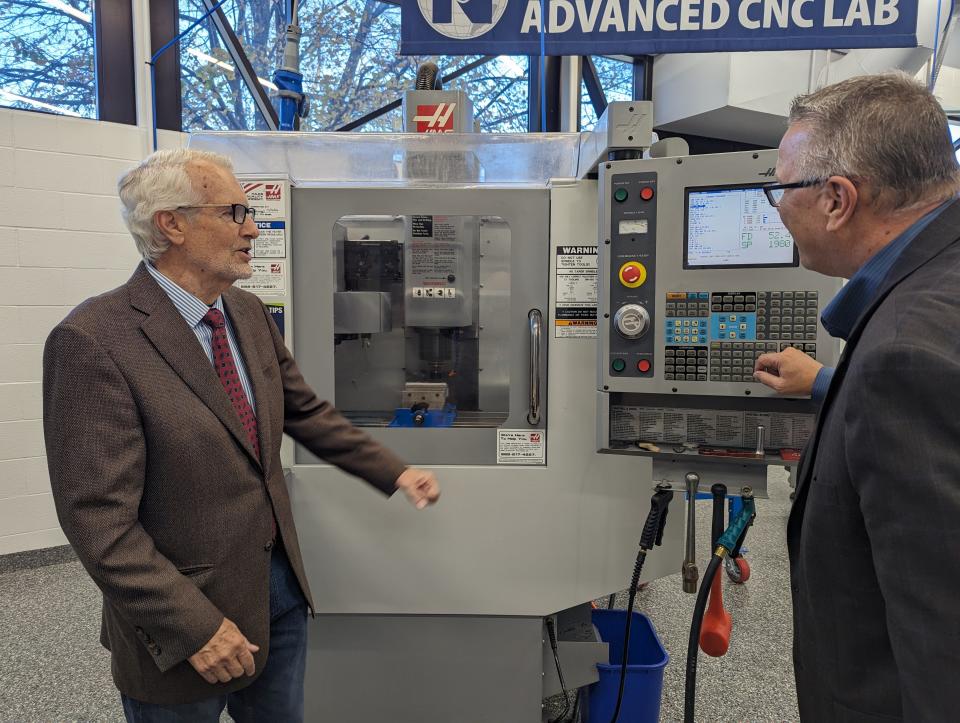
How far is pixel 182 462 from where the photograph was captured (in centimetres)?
104

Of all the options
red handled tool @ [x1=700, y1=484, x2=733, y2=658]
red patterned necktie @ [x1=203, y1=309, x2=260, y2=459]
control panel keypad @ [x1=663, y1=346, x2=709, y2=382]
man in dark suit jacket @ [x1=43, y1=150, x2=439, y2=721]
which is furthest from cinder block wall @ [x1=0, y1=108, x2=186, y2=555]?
red handled tool @ [x1=700, y1=484, x2=733, y2=658]

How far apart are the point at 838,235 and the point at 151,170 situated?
112 cm

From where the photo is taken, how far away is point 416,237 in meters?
1.82

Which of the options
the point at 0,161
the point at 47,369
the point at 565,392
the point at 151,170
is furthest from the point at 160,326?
the point at 0,161

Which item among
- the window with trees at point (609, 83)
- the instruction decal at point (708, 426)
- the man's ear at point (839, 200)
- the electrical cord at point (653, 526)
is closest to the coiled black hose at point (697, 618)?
the electrical cord at point (653, 526)

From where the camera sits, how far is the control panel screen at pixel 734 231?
4.68ft

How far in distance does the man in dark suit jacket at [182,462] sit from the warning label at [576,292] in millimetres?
734

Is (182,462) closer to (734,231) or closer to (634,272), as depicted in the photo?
(634,272)

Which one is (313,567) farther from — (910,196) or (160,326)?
(910,196)

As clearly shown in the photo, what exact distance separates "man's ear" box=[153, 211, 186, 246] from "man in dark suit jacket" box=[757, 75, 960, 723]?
999 mm

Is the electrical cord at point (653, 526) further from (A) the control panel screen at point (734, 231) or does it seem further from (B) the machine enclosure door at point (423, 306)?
(A) the control panel screen at point (734, 231)

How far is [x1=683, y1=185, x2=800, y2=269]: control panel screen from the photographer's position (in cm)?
143

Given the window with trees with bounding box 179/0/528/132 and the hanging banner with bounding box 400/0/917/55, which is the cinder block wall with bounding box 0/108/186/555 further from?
the hanging banner with bounding box 400/0/917/55

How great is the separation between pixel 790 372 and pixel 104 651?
253 cm
